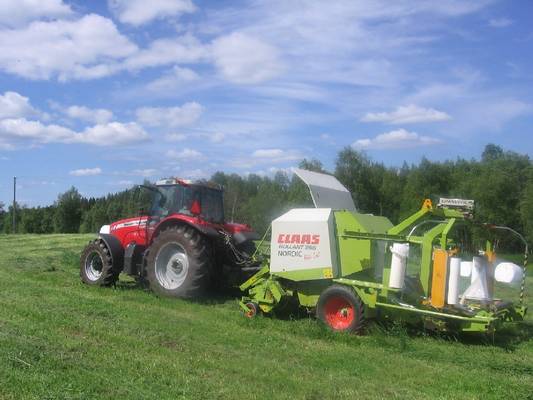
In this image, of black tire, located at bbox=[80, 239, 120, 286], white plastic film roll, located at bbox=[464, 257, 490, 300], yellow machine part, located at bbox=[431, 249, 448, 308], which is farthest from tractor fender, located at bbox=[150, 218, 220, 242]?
white plastic film roll, located at bbox=[464, 257, 490, 300]

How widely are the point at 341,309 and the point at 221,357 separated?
7.99 ft

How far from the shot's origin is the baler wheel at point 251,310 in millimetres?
8892

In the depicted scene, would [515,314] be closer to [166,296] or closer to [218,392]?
[218,392]

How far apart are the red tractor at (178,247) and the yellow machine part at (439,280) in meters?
3.67

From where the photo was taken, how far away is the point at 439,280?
7.38 m

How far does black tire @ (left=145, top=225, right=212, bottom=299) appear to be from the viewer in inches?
385

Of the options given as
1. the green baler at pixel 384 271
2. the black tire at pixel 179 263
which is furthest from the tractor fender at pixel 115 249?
the green baler at pixel 384 271

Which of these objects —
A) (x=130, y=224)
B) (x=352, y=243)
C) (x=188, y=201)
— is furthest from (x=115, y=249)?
(x=352, y=243)

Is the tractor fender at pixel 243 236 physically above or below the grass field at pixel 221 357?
above

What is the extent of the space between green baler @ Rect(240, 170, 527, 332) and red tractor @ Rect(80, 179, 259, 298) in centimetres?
114

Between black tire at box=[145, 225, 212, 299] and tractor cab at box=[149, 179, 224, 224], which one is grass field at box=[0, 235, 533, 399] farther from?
tractor cab at box=[149, 179, 224, 224]

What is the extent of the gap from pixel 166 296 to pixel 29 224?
8737cm

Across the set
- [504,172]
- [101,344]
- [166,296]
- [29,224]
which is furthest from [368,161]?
[29,224]

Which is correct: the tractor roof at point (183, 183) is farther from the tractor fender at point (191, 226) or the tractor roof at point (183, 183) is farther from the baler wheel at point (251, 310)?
the baler wheel at point (251, 310)
